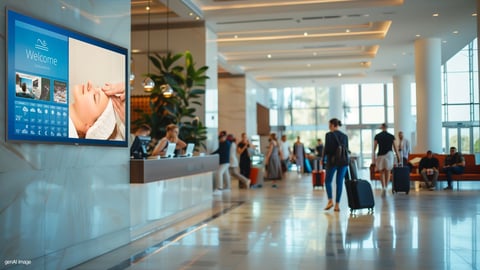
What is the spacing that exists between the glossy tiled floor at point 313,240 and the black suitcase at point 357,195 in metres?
0.18

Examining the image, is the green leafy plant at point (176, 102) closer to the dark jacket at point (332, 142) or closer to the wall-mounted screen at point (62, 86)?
the dark jacket at point (332, 142)

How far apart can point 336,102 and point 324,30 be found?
48.4 feet

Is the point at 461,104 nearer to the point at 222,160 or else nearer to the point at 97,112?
the point at 222,160

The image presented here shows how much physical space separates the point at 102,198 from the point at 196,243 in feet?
3.97

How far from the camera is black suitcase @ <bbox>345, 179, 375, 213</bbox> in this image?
880cm

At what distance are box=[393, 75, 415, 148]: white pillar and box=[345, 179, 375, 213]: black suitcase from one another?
1363cm

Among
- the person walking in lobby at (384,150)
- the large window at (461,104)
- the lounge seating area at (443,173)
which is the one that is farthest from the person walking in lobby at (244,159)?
the large window at (461,104)

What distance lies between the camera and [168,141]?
8.77m

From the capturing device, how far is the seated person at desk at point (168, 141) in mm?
8539

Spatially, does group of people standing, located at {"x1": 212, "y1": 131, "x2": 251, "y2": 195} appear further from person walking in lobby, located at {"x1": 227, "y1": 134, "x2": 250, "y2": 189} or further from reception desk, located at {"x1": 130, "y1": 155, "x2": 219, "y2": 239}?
reception desk, located at {"x1": 130, "y1": 155, "x2": 219, "y2": 239}

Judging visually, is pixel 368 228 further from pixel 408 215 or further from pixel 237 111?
pixel 237 111

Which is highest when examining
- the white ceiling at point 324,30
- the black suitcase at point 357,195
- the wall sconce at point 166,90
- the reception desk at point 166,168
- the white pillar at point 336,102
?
the white ceiling at point 324,30

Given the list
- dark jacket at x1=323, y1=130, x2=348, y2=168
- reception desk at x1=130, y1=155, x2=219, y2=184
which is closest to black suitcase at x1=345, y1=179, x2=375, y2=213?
dark jacket at x1=323, y1=130, x2=348, y2=168

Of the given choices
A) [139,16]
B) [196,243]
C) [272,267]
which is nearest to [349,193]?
[196,243]
